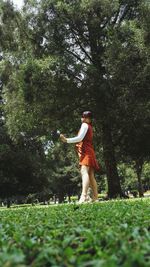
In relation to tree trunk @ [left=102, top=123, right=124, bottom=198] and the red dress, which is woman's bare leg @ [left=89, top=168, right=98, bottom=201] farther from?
tree trunk @ [left=102, top=123, right=124, bottom=198]

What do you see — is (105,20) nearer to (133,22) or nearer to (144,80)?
(133,22)

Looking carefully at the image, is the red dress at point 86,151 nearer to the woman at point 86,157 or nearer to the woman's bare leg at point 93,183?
the woman at point 86,157

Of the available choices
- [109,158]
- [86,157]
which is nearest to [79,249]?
[86,157]

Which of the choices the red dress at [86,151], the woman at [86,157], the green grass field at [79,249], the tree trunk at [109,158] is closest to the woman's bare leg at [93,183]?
the woman at [86,157]

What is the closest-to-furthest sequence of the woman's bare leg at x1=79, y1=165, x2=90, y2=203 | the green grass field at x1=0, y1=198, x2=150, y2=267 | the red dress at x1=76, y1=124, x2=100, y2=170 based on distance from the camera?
the green grass field at x1=0, y1=198, x2=150, y2=267
the woman's bare leg at x1=79, y1=165, x2=90, y2=203
the red dress at x1=76, y1=124, x2=100, y2=170

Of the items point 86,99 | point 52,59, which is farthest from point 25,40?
point 86,99

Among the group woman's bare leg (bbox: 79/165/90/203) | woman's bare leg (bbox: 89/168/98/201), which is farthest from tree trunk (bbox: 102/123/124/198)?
woman's bare leg (bbox: 79/165/90/203)

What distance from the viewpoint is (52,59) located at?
24.1 m

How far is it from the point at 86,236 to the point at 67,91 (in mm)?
21347

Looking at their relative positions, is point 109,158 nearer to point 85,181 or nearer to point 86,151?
point 86,151

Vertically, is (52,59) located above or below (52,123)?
above

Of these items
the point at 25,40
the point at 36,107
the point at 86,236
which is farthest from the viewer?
the point at 25,40

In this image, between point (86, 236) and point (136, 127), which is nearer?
point (86, 236)

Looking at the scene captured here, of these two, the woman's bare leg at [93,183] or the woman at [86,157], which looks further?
the woman's bare leg at [93,183]
